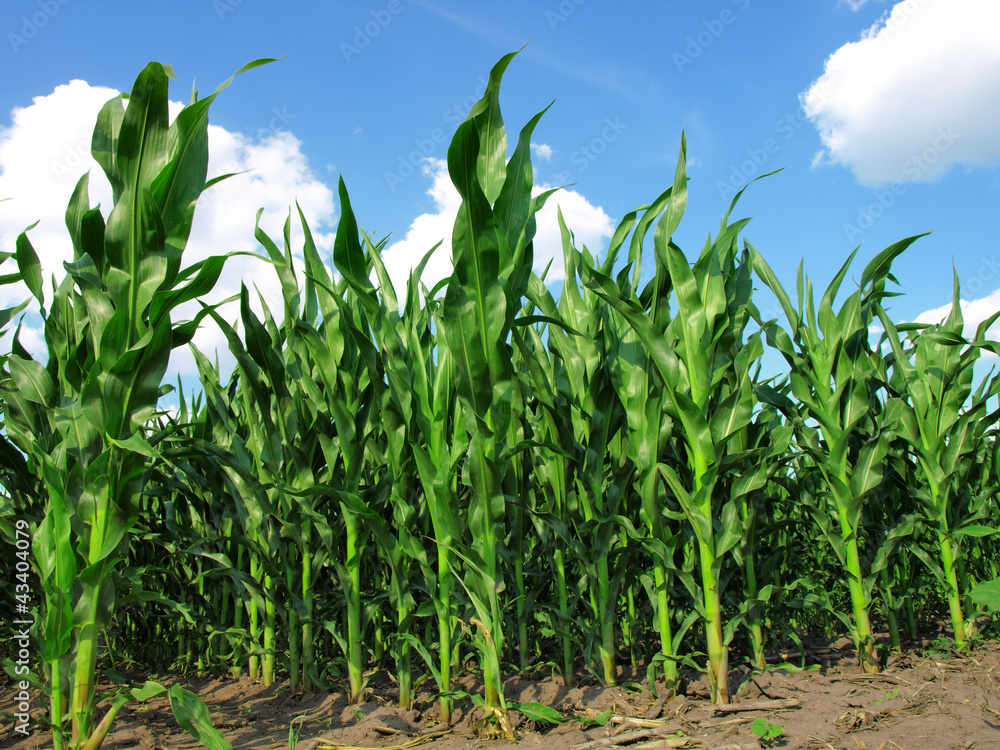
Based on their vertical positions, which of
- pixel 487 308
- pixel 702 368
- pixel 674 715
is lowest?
pixel 674 715

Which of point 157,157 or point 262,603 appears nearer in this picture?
point 157,157

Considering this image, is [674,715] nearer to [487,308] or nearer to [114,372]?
[487,308]

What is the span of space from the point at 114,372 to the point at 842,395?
3141 mm

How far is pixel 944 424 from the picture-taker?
3.27 metres

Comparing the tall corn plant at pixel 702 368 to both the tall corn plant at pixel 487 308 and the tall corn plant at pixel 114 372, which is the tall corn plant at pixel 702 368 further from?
the tall corn plant at pixel 114 372

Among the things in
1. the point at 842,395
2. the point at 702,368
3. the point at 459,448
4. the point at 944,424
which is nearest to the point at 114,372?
the point at 459,448

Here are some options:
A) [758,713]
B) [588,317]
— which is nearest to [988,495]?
[758,713]

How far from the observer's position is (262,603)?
113 inches

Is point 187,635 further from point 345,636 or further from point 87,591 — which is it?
point 87,591

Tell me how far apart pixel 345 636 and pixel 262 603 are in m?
0.43

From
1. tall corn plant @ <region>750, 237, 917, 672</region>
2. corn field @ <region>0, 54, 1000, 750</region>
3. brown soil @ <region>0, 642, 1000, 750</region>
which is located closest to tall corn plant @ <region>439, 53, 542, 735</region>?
corn field @ <region>0, 54, 1000, 750</region>

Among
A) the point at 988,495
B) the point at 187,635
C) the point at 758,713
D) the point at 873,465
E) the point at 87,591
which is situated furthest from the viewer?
the point at 187,635

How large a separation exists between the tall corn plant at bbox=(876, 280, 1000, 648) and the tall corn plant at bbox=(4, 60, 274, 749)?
327cm

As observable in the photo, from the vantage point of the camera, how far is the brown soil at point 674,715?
6.42ft
